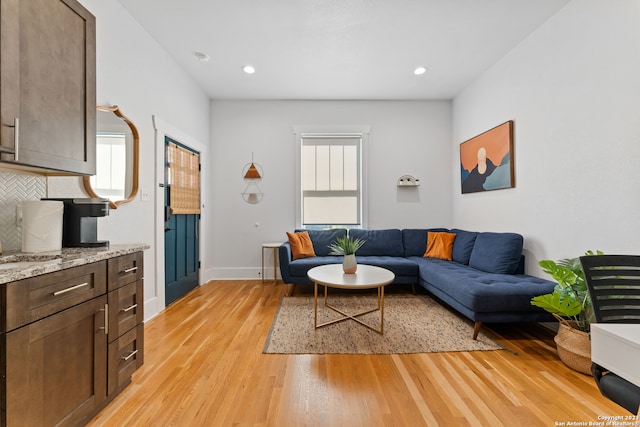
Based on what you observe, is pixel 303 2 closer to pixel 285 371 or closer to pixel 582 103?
pixel 582 103

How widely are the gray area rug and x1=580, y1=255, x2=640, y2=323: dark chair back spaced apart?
1265 millimetres

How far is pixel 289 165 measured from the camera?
179 inches

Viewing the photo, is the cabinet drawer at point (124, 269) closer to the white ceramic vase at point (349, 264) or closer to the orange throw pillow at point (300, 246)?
the white ceramic vase at point (349, 264)

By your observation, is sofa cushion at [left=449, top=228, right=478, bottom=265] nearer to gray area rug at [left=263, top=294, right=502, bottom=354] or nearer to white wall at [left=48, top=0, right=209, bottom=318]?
gray area rug at [left=263, top=294, right=502, bottom=354]

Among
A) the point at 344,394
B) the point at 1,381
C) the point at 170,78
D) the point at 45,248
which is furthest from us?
the point at 170,78

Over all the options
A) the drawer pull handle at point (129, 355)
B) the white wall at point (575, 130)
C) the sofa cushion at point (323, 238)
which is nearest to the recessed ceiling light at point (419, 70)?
the white wall at point (575, 130)

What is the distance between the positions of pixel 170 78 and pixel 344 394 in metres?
3.75

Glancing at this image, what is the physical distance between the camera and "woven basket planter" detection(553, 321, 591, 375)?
186 centimetres

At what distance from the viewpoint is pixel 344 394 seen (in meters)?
1.69

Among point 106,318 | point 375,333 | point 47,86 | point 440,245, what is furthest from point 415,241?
point 47,86

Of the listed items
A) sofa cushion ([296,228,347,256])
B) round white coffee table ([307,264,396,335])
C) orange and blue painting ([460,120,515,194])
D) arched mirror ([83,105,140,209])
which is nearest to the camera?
arched mirror ([83,105,140,209])

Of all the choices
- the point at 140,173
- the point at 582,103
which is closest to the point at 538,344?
the point at 582,103

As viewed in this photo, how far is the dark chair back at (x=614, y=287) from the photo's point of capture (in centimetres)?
117

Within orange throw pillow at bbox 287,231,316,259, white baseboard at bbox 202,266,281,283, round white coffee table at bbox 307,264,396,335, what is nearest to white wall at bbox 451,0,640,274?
round white coffee table at bbox 307,264,396,335
